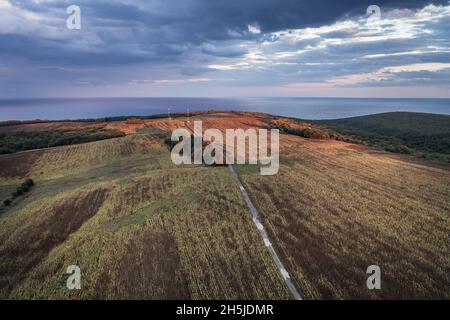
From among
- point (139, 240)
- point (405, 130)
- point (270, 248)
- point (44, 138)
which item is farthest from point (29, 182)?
point (405, 130)

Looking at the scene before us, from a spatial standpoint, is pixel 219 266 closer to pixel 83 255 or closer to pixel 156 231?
pixel 156 231

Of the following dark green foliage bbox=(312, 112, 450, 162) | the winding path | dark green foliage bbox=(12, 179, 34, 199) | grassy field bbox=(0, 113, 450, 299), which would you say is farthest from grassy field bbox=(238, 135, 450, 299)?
dark green foliage bbox=(312, 112, 450, 162)

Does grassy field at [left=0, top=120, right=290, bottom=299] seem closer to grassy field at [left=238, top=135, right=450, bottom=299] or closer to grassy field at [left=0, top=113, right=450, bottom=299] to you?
grassy field at [left=0, top=113, right=450, bottom=299]

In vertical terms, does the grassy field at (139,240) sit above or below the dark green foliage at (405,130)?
below

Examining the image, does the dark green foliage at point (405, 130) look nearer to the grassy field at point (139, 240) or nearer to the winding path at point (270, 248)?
the winding path at point (270, 248)

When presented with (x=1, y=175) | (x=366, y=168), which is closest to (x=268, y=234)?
(x=366, y=168)

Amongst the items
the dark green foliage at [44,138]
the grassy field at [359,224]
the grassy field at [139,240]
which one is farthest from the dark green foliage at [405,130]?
the dark green foliage at [44,138]

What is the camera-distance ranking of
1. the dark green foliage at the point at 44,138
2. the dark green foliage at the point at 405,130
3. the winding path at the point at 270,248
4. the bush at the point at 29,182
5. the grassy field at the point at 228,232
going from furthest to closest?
1. the dark green foliage at the point at 405,130
2. the dark green foliage at the point at 44,138
3. the bush at the point at 29,182
4. the grassy field at the point at 228,232
5. the winding path at the point at 270,248
